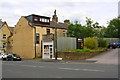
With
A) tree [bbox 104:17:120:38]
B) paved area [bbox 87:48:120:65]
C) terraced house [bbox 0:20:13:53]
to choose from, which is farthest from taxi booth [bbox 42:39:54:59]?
tree [bbox 104:17:120:38]

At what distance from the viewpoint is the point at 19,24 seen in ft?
147

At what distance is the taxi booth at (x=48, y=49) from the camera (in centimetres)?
3616

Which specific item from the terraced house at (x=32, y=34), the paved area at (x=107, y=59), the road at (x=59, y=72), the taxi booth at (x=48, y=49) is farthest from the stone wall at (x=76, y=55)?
the road at (x=59, y=72)

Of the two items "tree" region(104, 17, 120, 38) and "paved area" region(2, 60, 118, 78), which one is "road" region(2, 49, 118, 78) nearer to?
"paved area" region(2, 60, 118, 78)

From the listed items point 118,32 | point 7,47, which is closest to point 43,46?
point 7,47

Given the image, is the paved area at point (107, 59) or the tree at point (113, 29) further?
the tree at point (113, 29)

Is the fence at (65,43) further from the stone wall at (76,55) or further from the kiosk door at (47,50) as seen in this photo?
the stone wall at (76,55)

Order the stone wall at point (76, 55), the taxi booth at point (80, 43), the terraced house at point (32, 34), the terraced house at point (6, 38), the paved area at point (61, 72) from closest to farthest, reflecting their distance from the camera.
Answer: the paved area at point (61, 72)
the stone wall at point (76, 55)
the terraced house at point (32, 34)
the taxi booth at point (80, 43)
the terraced house at point (6, 38)

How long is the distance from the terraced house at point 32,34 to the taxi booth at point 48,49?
395mm

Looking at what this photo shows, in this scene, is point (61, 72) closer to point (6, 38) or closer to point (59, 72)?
point (59, 72)

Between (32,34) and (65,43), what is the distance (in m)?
7.73

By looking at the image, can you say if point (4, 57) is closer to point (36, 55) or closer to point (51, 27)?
point (36, 55)

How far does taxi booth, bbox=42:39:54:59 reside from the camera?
36.2 meters

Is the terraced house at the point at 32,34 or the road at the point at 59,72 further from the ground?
the terraced house at the point at 32,34
